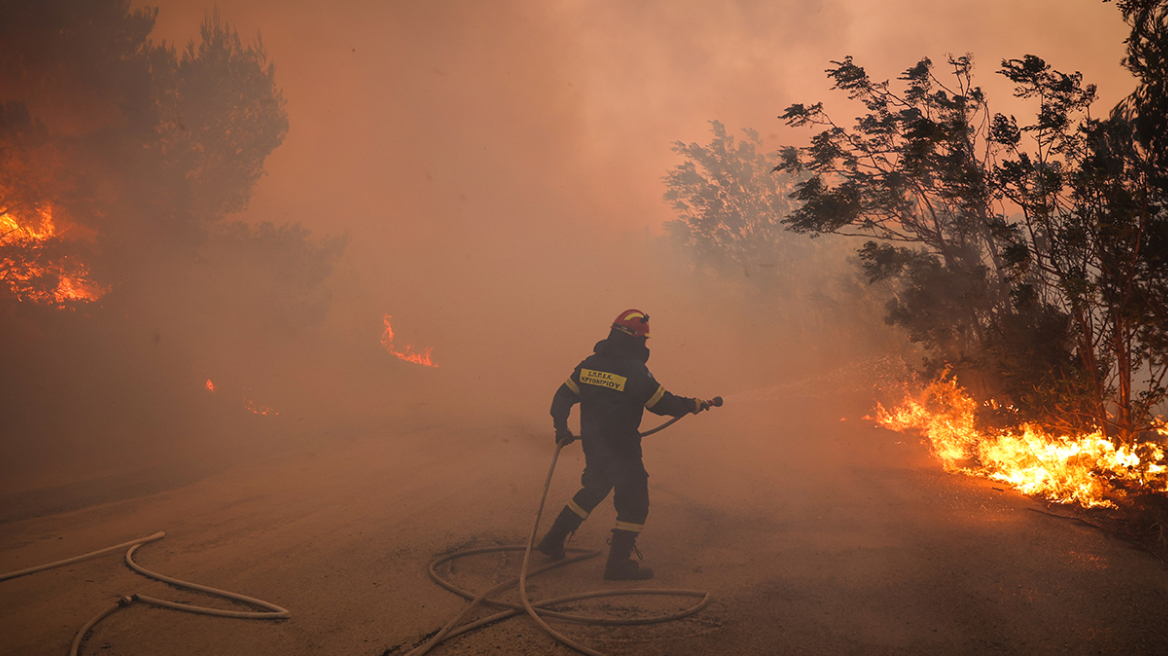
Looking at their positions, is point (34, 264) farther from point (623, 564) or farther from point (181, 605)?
point (623, 564)

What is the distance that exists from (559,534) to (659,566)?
0.92 m

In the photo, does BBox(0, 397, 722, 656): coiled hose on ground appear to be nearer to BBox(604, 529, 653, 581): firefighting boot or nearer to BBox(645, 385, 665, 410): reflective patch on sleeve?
BBox(604, 529, 653, 581): firefighting boot

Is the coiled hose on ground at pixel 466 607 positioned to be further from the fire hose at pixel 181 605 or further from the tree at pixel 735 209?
the tree at pixel 735 209

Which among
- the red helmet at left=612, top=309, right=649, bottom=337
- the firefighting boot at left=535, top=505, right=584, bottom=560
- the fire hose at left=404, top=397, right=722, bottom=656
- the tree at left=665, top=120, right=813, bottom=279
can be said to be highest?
the tree at left=665, top=120, right=813, bottom=279

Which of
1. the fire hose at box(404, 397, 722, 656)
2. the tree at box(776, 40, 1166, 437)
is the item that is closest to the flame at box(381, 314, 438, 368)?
the tree at box(776, 40, 1166, 437)

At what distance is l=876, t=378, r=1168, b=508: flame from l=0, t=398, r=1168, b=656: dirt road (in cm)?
35

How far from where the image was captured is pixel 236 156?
17594mm

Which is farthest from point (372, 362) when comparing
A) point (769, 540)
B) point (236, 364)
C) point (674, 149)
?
point (769, 540)

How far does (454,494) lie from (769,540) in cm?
373

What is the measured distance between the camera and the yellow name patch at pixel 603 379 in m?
4.91

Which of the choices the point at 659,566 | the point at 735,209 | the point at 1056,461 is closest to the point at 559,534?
the point at 659,566

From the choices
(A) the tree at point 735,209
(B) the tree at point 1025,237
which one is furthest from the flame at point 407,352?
(B) the tree at point 1025,237

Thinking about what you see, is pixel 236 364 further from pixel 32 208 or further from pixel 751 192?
pixel 751 192

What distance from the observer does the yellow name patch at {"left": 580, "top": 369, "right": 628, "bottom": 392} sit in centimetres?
491
